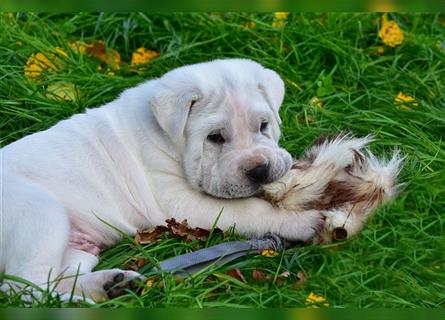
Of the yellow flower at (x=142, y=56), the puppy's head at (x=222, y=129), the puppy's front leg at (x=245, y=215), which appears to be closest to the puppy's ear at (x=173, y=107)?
the puppy's head at (x=222, y=129)

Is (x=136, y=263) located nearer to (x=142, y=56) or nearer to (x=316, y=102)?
(x=316, y=102)

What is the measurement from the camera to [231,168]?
4.43 m

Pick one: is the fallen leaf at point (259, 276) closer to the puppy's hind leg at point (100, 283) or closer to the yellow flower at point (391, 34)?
the puppy's hind leg at point (100, 283)

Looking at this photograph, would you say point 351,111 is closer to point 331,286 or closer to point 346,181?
point 346,181

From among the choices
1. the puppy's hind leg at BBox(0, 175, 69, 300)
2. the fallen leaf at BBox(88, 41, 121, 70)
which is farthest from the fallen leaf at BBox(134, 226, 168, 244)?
the fallen leaf at BBox(88, 41, 121, 70)

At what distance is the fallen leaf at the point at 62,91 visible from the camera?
5953 mm

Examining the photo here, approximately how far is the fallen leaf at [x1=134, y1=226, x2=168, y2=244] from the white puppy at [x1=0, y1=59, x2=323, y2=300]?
7 cm

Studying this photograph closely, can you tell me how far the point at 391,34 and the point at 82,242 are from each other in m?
3.67

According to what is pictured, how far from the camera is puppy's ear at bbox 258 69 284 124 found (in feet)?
15.6

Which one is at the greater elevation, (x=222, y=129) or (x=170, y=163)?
(x=222, y=129)

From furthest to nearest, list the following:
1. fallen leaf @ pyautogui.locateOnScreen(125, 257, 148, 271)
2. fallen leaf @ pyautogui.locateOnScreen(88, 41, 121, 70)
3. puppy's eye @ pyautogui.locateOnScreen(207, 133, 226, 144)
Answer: fallen leaf @ pyautogui.locateOnScreen(88, 41, 121, 70) < puppy's eye @ pyautogui.locateOnScreen(207, 133, 226, 144) < fallen leaf @ pyautogui.locateOnScreen(125, 257, 148, 271)

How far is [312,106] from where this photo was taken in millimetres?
6055

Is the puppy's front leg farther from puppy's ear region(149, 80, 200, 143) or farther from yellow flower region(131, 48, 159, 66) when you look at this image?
yellow flower region(131, 48, 159, 66)

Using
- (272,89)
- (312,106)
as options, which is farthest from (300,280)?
(312,106)
